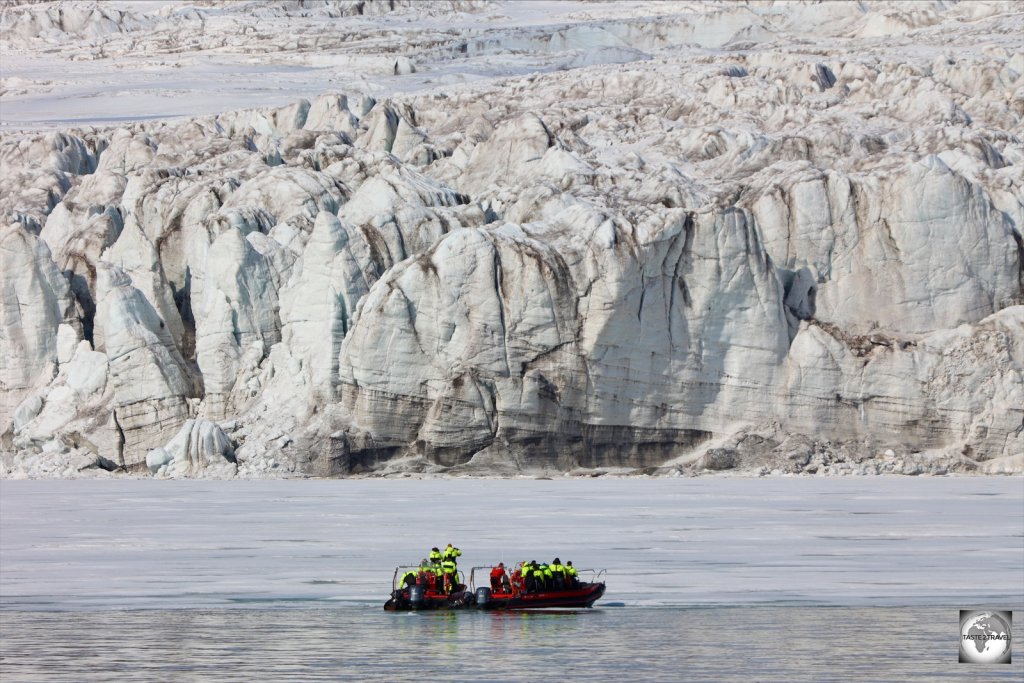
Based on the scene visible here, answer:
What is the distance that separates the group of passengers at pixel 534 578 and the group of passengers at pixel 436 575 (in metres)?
0.56

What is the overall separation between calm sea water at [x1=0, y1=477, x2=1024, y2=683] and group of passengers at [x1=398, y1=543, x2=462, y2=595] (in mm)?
432

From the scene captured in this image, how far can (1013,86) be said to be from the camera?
66125mm

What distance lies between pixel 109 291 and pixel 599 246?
1449 centimetres

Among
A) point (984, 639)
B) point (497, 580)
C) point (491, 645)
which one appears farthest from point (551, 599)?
point (984, 639)

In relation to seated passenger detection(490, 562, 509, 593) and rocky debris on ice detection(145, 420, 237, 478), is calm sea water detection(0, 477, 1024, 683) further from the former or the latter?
rocky debris on ice detection(145, 420, 237, 478)

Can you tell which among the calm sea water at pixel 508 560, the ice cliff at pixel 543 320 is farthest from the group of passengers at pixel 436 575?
the ice cliff at pixel 543 320

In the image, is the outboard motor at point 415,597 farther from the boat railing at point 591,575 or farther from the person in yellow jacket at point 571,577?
the boat railing at point 591,575

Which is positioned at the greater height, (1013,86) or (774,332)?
(1013,86)

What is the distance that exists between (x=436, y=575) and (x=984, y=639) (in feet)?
24.3

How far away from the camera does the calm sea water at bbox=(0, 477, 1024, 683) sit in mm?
15961

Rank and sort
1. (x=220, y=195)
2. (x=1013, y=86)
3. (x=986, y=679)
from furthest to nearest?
(x=1013, y=86), (x=220, y=195), (x=986, y=679)

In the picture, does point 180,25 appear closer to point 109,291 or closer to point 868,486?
point 109,291

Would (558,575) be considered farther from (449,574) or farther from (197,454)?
(197,454)

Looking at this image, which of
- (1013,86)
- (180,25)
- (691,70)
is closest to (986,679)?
(1013,86)
